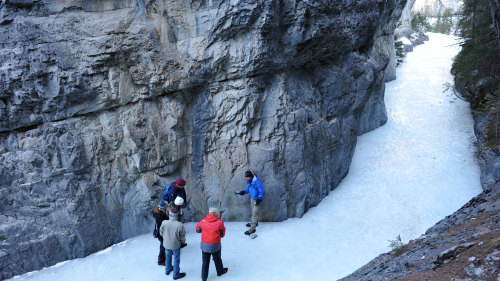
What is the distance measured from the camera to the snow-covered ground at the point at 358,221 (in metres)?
7.61

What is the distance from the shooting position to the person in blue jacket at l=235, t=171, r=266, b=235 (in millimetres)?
8742

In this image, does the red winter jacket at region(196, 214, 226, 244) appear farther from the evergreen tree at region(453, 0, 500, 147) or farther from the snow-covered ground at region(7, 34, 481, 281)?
the evergreen tree at region(453, 0, 500, 147)

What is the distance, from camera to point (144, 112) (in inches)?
350

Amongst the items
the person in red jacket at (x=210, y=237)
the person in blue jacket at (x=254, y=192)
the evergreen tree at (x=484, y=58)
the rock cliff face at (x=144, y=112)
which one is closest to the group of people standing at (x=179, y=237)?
the person in red jacket at (x=210, y=237)

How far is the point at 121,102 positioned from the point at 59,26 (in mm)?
2255

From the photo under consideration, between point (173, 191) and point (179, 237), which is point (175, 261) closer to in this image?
→ point (179, 237)

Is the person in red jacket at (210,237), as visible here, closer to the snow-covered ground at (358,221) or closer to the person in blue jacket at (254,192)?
the snow-covered ground at (358,221)

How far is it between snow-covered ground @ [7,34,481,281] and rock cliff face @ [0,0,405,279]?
27.9 inches

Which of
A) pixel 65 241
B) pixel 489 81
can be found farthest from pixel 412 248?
pixel 489 81

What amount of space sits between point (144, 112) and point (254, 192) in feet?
12.2

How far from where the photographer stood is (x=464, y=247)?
444 cm

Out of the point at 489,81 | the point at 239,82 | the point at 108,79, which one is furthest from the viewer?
the point at 489,81

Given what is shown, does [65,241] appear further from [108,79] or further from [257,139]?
[257,139]

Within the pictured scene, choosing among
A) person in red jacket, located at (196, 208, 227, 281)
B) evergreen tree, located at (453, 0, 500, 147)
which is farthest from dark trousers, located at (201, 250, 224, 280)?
evergreen tree, located at (453, 0, 500, 147)
